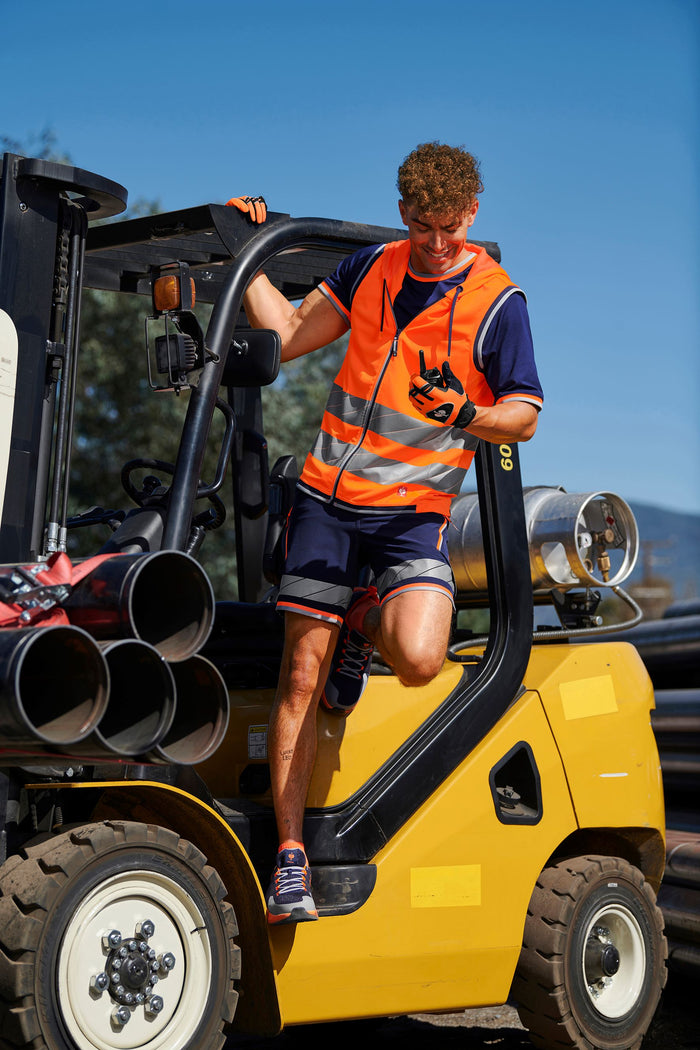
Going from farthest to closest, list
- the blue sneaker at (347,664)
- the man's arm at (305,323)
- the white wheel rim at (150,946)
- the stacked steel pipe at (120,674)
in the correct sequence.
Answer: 1. the man's arm at (305,323)
2. the blue sneaker at (347,664)
3. the white wheel rim at (150,946)
4. the stacked steel pipe at (120,674)

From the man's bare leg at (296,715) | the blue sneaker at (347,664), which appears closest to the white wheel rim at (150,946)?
the man's bare leg at (296,715)

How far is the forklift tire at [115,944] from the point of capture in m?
3.35

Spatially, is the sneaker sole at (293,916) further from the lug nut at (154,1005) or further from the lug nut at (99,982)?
the lug nut at (99,982)

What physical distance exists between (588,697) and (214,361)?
6.95ft

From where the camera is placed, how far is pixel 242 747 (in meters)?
4.50

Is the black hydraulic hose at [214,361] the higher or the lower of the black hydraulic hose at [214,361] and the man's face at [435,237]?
the lower

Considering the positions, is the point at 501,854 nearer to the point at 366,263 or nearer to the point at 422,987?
the point at 422,987

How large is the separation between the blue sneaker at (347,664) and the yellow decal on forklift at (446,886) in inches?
23.9

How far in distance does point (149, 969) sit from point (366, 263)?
7.66 ft

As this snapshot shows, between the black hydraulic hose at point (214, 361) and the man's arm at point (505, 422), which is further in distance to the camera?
the man's arm at point (505, 422)

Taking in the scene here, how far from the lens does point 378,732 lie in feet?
14.9

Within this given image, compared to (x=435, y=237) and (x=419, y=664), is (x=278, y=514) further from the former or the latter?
(x=435, y=237)

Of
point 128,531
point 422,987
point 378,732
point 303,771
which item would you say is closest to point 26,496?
point 128,531

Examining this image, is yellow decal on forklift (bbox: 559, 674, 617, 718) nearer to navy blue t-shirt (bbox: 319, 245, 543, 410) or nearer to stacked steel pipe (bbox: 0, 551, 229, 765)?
navy blue t-shirt (bbox: 319, 245, 543, 410)
